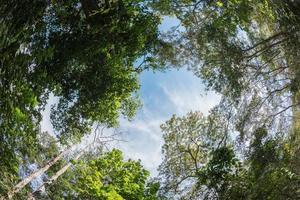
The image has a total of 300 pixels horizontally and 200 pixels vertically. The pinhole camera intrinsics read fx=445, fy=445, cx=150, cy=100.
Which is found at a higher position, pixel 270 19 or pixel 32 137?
pixel 270 19

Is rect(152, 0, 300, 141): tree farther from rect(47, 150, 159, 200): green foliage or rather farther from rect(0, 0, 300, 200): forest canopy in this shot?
rect(47, 150, 159, 200): green foliage


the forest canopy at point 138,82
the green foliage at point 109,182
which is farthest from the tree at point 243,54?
the green foliage at point 109,182

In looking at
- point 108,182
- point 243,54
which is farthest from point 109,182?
point 243,54

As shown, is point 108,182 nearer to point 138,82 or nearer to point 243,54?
point 138,82

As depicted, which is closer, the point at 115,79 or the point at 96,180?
the point at 115,79

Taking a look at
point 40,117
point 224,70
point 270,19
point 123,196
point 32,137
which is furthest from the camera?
point 123,196

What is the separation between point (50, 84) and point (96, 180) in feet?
29.3

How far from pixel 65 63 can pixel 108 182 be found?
9963mm

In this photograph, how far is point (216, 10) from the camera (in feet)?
50.1

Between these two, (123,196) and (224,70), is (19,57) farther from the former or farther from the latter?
(123,196)

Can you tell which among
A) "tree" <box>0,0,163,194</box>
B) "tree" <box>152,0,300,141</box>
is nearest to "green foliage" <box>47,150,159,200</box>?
"tree" <box>0,0,163,194</box>

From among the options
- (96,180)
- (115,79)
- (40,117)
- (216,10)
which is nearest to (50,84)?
(40,117)

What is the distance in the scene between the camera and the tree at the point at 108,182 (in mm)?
20578

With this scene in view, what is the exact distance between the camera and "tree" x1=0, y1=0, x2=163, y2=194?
9.56 m
